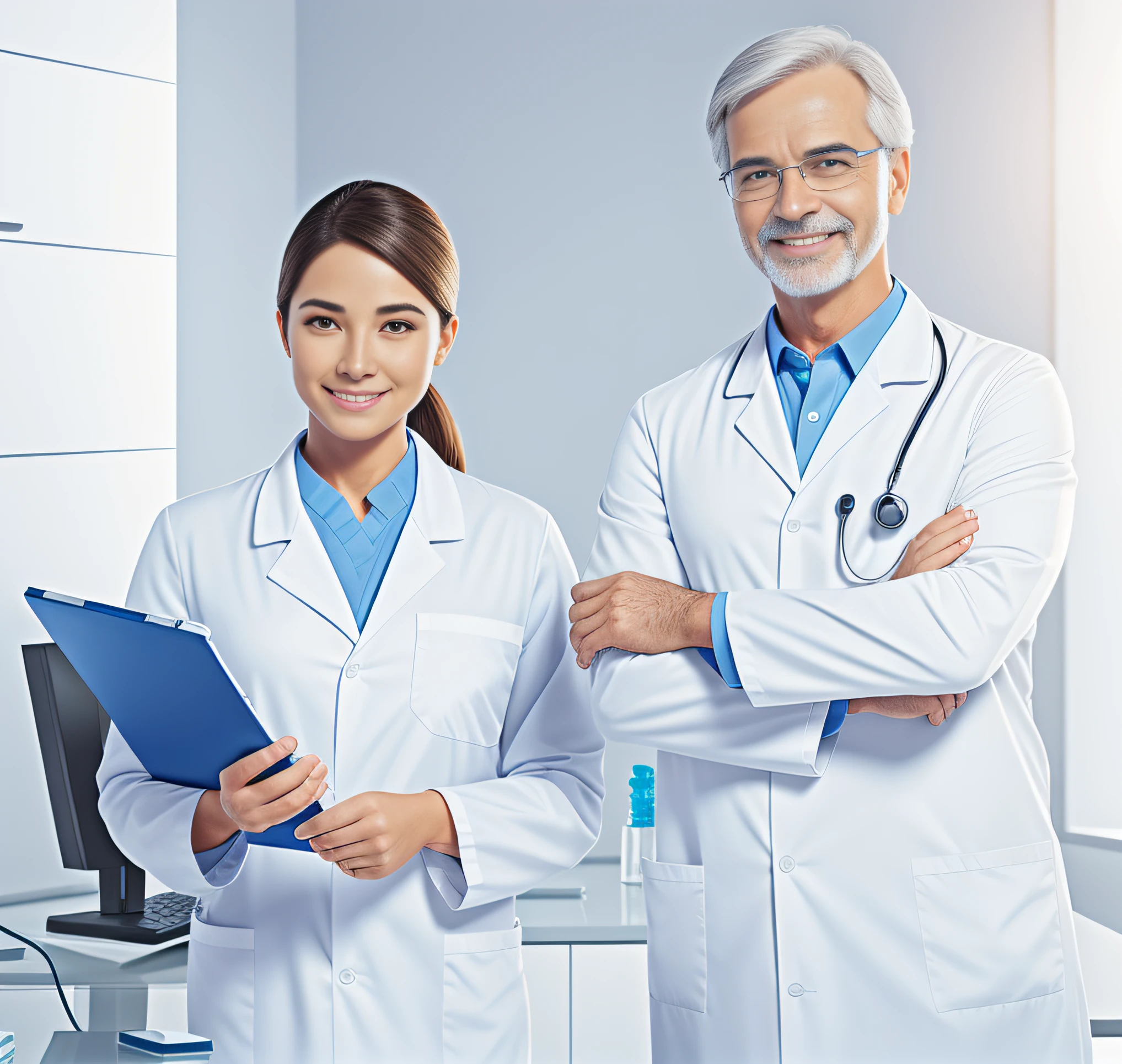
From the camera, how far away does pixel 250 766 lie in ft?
3.60

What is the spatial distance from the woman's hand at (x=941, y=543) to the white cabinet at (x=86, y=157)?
1848 mm

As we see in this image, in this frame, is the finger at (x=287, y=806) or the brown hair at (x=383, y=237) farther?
the brown hair at (x=383, y=237)

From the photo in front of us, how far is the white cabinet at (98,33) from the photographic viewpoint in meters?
2.15

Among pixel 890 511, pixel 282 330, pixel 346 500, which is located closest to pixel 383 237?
pixel 282 330

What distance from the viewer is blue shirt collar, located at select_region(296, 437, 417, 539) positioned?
1.41 meters

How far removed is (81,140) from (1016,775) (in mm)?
2148

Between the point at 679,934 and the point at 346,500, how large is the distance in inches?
28.1

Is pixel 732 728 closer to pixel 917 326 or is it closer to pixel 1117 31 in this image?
pixel 917 326

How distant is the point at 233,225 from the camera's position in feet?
8.36

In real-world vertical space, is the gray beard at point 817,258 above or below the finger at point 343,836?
above

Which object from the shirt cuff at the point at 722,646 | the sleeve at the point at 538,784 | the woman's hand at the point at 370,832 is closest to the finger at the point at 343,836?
the woman's hand at the point at 370,832

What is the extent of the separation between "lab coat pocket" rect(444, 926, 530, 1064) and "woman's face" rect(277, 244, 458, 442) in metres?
0.65

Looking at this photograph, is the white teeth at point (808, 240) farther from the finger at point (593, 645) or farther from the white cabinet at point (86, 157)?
the white cabinet at point (86, 157)

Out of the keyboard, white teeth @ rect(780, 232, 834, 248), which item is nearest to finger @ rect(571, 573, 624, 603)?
white teeth @ rect(780, 232, 834, 248)
